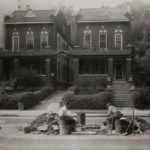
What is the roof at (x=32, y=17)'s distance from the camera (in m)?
25.9

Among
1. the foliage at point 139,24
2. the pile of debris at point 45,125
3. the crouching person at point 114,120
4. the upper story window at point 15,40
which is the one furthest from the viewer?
the upper story window at point 15,40

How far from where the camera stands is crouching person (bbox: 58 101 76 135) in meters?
10.4

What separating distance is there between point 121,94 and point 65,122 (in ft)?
36.0

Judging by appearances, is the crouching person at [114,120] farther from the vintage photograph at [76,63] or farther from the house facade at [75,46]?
the house facade at [75,46]

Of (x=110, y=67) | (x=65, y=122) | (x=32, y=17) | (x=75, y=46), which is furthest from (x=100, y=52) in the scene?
(x=65, y=122)

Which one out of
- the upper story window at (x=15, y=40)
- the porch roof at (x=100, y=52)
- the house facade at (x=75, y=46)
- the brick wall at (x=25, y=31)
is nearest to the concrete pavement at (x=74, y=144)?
the house facade at (x=75, y=46)

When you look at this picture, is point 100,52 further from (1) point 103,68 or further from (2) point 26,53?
(2) point 26,53

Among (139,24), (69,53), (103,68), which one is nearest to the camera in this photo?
(139,24)

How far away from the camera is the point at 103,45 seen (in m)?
27.9

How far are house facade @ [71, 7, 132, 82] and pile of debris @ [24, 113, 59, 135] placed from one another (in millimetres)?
13407

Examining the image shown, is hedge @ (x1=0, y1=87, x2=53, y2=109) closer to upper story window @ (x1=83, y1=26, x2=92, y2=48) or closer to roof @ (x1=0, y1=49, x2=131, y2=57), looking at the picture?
roof @ (x1=0, y1=49, x2=131, y2=57)

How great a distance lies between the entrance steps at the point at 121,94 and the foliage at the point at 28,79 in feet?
13.7

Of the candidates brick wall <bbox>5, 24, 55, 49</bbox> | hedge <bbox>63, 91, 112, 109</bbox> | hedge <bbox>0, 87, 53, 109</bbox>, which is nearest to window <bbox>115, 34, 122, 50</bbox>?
brick wall <bbox>5, 24, 55, 49</bbox>

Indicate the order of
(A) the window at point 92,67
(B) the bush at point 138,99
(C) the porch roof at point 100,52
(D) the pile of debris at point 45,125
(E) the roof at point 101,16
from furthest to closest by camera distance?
(E) the roof at point 101,16, (A) the window at point 92,67, (C) the porch roof at point 100,52, (B) the bush at point 138,99, (D) the pile of debris at point 45,125
